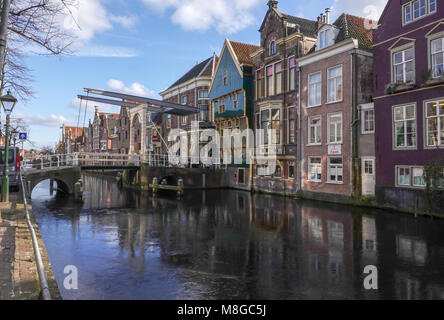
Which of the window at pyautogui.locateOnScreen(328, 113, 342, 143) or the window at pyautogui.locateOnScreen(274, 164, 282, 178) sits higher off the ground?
the window at pyautogui.locateOnScreen(328, 113, 342, 143)

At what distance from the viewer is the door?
20625 millimetres

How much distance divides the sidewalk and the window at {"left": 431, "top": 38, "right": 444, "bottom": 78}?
708 inches

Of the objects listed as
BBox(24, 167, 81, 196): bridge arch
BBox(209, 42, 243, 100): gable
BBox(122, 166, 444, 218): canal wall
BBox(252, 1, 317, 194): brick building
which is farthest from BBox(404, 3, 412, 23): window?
BBox(24, 167, 81, 196): bridge arch

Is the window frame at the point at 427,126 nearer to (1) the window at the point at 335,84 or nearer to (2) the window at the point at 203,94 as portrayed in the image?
(1) the window at the point at 335,84

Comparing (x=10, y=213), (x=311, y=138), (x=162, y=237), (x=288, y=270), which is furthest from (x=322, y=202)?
(x=10, y=213)

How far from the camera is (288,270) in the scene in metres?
8.43

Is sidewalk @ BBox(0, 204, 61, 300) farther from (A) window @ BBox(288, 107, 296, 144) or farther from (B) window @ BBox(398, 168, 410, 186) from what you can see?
(A) window @ BBox(288, 107, 296, 144)

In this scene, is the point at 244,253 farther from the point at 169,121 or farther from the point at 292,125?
the point at 169,121

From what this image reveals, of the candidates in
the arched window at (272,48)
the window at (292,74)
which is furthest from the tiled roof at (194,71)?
the window at (292,74)

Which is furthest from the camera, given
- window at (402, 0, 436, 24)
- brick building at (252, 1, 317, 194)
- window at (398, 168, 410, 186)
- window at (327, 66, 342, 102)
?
brick building at (252, 1, 317, 194)

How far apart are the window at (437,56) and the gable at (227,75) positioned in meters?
17.2

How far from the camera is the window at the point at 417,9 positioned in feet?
56.2

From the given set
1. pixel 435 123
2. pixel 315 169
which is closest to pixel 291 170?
pixel 315 169

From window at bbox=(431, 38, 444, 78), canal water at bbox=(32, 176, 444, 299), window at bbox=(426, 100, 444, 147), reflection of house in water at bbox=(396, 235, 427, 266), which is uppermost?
window at bbox=(431, 38, 444, 78)
